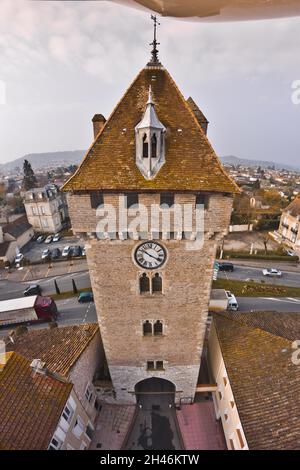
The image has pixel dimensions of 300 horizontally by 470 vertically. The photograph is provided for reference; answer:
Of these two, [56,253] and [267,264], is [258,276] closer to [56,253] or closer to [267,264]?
[267,264]

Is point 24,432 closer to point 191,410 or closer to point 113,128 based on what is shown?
point 191,410

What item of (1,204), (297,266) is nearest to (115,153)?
(297,266)

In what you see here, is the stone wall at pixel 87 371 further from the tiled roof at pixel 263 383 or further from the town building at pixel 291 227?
the town building at pixel 291 227

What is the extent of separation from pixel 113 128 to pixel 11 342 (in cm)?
1673

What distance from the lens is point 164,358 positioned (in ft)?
53.3

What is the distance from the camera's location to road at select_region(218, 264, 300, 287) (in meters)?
38.0

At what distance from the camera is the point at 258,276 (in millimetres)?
39719

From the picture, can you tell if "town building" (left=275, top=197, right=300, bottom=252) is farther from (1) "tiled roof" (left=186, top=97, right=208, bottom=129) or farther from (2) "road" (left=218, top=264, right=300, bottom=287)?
(1) "tiled roof" (left=186, top=97, right=208, bottom=129)

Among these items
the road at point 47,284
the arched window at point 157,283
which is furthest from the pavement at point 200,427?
the road at point 47,284

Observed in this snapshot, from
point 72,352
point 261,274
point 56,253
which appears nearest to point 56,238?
point 56,253

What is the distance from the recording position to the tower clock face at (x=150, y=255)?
12273 mm

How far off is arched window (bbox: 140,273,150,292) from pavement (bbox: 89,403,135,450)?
11.4 meters

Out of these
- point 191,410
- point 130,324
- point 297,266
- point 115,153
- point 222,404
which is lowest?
point 297,266

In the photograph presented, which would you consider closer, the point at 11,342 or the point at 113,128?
the point at 113,128
